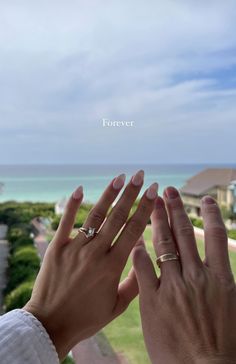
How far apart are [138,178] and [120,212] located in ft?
0.20

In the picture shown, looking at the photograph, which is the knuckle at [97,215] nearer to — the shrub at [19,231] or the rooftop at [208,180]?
the rooftop at [208,180]

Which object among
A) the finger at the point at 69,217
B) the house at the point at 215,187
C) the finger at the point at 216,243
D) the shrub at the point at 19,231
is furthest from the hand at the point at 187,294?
the shrub at the point at 19,231

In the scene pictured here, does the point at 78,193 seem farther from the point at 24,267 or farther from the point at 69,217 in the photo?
the point at 24,267

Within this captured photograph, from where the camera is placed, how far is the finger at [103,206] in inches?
23.8

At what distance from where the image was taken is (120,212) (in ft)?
1.96

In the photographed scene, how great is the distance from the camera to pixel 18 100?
1.56 metres

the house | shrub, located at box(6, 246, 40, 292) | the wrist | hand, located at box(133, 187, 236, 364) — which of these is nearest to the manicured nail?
hand, located at box(133, 187, 236, 364)

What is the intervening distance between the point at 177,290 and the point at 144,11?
1.05 meters

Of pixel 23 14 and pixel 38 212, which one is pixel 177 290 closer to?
pixel 23 14

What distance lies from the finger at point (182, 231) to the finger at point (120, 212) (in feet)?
0.16

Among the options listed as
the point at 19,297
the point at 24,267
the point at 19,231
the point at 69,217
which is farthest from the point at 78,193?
the point at 19,231

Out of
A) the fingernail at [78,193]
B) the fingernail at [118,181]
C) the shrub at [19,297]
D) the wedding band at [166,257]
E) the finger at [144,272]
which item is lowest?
the shrub at [19,297]

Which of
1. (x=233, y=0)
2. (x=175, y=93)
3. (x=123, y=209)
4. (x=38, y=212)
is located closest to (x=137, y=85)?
(x=175, y=93)

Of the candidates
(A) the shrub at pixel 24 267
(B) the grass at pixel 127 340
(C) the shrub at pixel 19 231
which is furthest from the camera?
(C) the shrub at pixel 19 231
